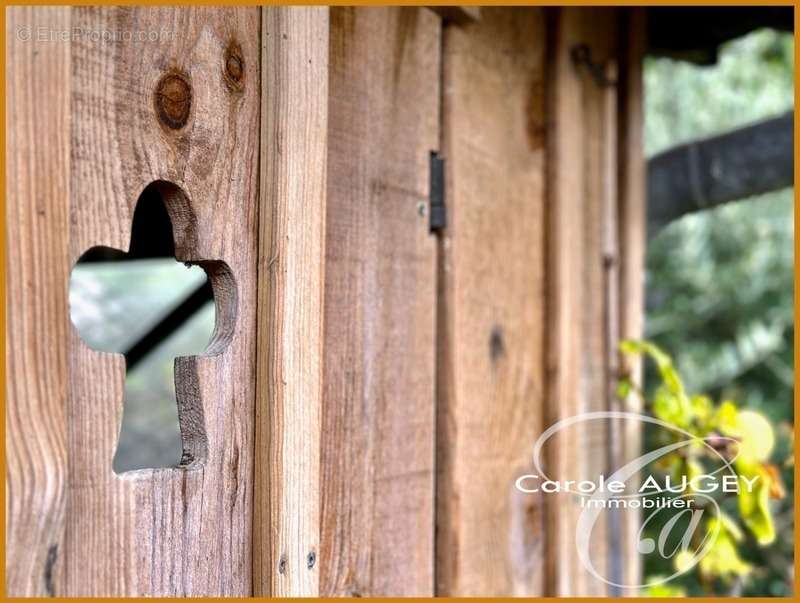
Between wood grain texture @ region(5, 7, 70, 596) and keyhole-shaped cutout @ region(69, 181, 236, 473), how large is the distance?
0.16 metres

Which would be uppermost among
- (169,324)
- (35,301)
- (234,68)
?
(234,68)

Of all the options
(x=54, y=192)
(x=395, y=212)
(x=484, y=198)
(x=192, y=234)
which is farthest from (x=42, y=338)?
(x=484, y=198)

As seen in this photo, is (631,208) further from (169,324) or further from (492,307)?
(169,324)

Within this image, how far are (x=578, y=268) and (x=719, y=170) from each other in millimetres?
492

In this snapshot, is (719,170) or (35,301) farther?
(719,170)

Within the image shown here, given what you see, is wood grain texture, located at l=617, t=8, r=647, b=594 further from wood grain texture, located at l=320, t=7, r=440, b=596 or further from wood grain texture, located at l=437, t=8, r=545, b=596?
wood grain texture, located at l=320, t=7, r=440, b=596

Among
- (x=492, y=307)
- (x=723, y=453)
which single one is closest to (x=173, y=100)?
(x=492, y=307)

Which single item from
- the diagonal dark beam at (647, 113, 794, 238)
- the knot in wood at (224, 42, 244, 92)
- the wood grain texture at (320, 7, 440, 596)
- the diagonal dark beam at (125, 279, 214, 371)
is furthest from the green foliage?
the diagonal dark beam at (125, 279, 214, 371)

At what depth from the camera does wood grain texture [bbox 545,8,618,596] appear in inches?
62.7

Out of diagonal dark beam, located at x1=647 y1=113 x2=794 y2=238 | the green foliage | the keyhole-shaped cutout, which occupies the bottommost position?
the green foliage

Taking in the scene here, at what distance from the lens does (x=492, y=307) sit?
56.1 inches

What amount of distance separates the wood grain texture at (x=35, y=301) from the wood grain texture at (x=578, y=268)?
3.48ft

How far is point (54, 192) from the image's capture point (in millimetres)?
677

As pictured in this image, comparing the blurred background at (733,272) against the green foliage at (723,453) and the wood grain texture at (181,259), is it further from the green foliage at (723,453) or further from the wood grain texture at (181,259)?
the wood grain texture at (181,259)
